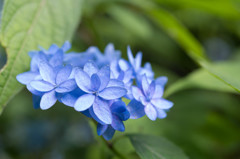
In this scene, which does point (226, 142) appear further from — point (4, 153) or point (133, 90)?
point (4, 153)

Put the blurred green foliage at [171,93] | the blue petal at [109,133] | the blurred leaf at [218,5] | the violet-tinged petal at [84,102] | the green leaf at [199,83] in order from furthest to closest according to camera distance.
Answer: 1. the blurred leaf at [218,5]
2. the blurred green foliage at [171,93]
3. the green leaf at [199,83]
4. the blue petal at [109,133]
5. the violet-tinged petal at [84,102]

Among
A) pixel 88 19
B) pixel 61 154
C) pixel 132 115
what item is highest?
pixel 132 115

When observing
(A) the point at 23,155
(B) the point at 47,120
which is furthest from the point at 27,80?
(B) the point at 47,120

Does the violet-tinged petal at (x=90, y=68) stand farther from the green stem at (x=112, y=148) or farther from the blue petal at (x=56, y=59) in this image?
the green stem at (x=112, y=148)

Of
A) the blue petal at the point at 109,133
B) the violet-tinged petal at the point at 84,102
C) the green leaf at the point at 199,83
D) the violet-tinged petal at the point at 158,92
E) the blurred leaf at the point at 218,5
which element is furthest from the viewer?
the blurred leaf at the point at 218,5

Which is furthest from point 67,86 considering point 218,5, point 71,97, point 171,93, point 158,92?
point 218,5

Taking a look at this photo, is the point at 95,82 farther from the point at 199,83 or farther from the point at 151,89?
the point at 199,83

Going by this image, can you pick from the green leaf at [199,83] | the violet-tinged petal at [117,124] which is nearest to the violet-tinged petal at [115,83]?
the violet-tinged petal at [117,124]

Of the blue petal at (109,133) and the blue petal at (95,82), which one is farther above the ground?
the blue petal at (95,82)
